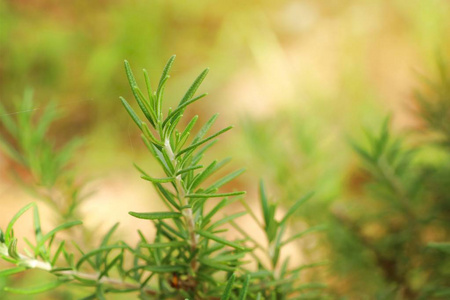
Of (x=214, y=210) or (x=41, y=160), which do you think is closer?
(x=214, y=210)

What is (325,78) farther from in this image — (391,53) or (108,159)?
(108,159)

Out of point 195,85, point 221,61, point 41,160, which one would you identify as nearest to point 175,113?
point 195,85

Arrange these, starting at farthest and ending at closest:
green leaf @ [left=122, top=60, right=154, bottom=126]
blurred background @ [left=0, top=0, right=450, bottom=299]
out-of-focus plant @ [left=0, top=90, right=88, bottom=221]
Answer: blurred background @ [left=0, top=0, right=450, bottom=299] → out-of-focus plant @ [left=0, top=90, right=88, bottom=221] → green leaf @ [left=122, top=60, right=154, bottom=126]

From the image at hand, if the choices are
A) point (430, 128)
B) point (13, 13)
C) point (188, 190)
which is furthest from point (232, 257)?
point (13, 13)

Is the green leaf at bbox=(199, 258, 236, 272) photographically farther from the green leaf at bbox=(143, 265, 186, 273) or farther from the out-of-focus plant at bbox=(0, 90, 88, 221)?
the out-of-focus plant at bbox=(0, 90, 88, 221)

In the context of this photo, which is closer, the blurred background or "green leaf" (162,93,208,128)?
"green leaf" (162,93,208,128)

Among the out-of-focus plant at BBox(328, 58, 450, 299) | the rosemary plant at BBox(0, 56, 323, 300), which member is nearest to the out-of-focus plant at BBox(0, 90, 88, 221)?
the rosemary plant at BBox(0, 56, 323, 300)

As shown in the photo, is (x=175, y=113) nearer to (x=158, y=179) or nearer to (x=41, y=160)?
(x=158, y=179)

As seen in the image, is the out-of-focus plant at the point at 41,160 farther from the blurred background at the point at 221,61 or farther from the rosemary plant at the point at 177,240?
the blurred background at the point at 221,61

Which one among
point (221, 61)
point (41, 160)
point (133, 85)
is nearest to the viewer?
point (133, 85)
